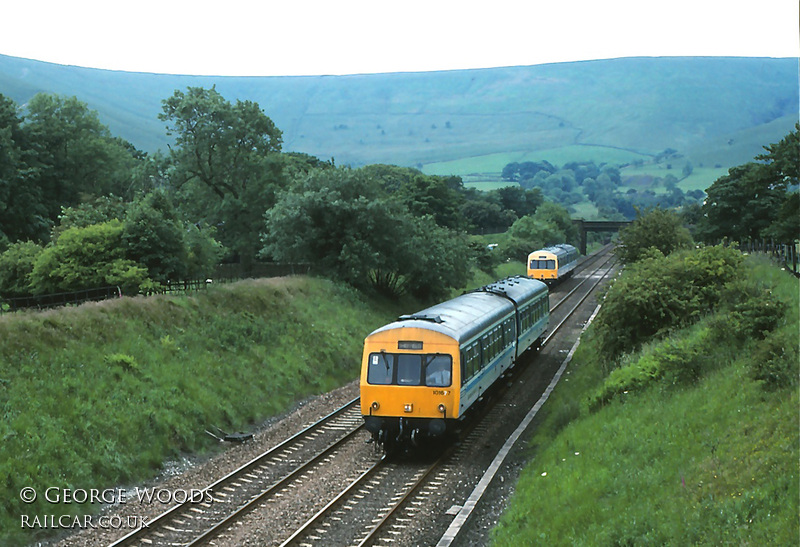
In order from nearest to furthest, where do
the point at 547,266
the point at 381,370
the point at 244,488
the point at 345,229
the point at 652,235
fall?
the point at 244,488
the point at 381,370
the point at 652,235
the point at 345,229
the point at 547,266

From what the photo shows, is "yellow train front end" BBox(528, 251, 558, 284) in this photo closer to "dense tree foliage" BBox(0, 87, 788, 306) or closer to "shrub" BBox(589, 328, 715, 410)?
"dense tree foliage" BBox(0, 87, 788, 306)

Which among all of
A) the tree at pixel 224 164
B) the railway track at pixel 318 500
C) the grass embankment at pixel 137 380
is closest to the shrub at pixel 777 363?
the railway track at pixel 318 500

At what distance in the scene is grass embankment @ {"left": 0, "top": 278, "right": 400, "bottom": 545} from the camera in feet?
53.9

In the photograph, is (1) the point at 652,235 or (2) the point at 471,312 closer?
(2) the point at 471,312

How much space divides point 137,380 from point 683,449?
14116 mm

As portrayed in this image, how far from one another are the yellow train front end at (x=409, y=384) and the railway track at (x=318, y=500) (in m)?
0.91

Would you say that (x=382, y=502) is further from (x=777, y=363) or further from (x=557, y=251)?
(x=557, y=251)

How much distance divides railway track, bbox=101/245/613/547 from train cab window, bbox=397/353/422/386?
1929mm

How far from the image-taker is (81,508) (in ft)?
51.1

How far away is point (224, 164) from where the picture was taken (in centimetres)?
5341

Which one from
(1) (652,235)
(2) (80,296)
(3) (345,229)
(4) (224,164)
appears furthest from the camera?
(4) (224,164)

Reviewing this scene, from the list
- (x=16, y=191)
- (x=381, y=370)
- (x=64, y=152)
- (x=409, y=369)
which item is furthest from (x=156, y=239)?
(x=64, y=152)

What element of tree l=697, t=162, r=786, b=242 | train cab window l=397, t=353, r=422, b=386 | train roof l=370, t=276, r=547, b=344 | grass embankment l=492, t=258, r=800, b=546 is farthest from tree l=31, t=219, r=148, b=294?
tree l=697, t=162, r=786, b=242

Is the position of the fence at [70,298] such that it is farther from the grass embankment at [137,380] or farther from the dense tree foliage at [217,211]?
the grass embankment at [137,380]
